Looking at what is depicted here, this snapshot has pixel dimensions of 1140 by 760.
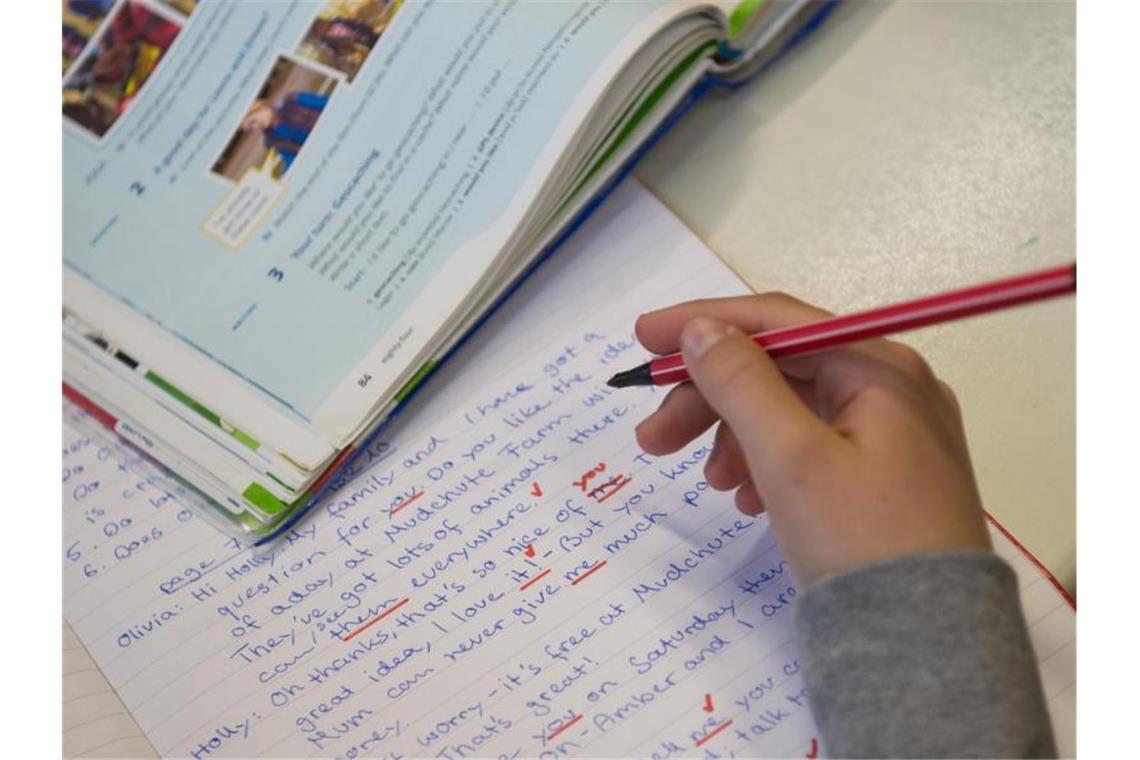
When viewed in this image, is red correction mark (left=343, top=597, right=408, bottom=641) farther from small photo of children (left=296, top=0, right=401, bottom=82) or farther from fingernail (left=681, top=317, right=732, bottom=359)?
small photo of children (left=296, top=0, right=401, bottom=82)

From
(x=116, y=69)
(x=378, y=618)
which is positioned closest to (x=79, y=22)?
(x=116, y=69)

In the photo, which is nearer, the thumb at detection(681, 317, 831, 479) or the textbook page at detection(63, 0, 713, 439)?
the thumb at detection(681, 317, 831, 479)

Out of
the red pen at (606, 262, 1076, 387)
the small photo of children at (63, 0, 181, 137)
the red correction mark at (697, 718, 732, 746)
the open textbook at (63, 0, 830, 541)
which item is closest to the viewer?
the red pen at (606, 262, 1076, 387)

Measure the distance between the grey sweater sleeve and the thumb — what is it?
55mm

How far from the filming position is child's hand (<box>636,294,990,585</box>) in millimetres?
406

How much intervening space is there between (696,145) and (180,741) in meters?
0.45

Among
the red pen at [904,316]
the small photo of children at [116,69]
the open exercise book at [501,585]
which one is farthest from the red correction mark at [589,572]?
the small photo of children at [116,69]

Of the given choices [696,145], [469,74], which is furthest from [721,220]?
[469,74]

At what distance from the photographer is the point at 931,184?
0.60 metres

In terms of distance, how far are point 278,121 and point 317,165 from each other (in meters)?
0.05

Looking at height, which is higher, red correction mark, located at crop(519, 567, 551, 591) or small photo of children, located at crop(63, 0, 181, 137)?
small photo of children, located at crop(63, 0, 181, 137)

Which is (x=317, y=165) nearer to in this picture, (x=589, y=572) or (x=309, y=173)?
(x=309, y=173)

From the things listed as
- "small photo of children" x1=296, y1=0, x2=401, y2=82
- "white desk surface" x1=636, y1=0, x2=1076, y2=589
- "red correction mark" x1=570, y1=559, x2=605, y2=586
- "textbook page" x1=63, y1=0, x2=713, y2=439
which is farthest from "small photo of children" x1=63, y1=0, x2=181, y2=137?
"red correction mark" x1=570, y1=559, x2=605, y2=586

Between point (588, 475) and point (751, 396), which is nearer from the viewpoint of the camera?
point (751, 396)
